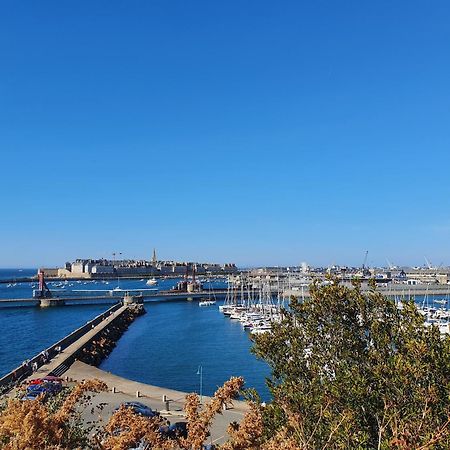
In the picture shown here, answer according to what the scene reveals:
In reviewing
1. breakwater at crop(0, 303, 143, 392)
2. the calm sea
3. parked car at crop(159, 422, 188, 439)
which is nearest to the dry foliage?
parked car at crop(159, 422, 188, 439)

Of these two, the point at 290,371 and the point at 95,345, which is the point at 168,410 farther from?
the point at 95,345

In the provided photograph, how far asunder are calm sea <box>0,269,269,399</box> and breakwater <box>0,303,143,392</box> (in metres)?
1.68

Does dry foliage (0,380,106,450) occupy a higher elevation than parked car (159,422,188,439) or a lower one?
higher

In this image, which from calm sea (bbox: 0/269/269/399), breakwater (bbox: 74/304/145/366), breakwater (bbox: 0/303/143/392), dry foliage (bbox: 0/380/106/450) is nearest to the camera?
dry foliage (bbox: 0/380/106/450)

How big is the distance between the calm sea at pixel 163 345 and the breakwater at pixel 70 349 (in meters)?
1.68

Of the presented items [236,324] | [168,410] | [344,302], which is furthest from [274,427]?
[236,324]

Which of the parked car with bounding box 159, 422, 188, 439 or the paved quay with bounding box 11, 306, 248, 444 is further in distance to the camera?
the paved quay with bounding box 11, 306, 248, 444

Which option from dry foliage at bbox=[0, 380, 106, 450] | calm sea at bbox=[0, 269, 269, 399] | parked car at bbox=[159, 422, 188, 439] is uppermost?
dry foliage at bbox=[0, 380, 106, 450]

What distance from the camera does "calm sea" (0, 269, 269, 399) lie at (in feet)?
122

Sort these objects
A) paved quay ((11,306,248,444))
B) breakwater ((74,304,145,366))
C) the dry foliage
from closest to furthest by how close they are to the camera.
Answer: the dry foliage < paved quay ((11,306,248,444)) < breakwater ((74,304,145,366))

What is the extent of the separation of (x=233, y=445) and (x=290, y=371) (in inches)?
141

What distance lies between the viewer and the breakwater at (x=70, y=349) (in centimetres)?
3113

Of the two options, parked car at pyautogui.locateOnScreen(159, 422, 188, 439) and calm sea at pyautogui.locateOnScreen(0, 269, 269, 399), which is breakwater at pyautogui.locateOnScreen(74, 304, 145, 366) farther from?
parked car at pyautogui.locateOnScreen(159, 422, 188, 439)

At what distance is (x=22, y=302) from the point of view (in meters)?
90.4
